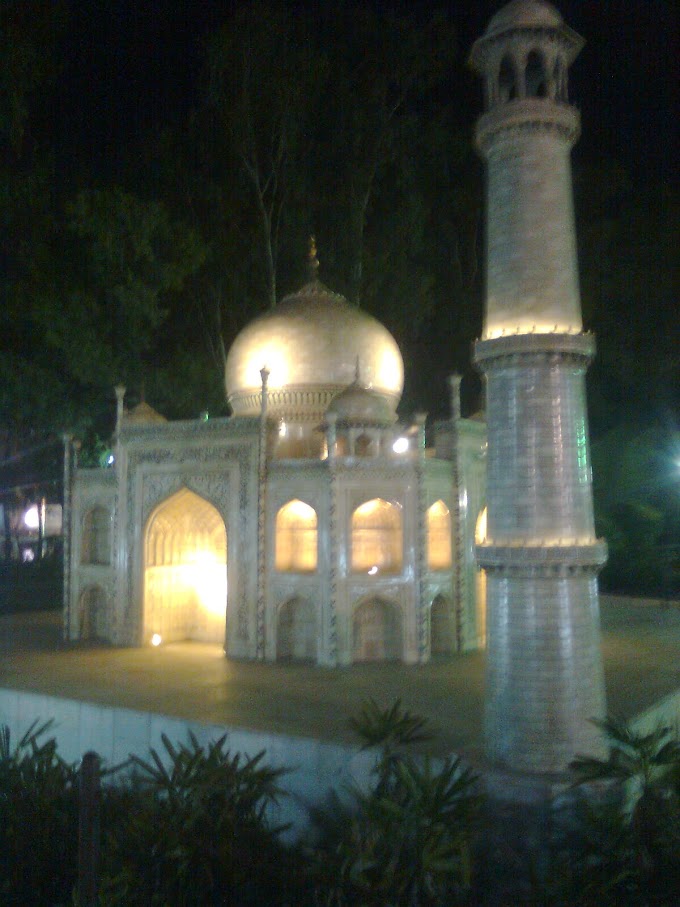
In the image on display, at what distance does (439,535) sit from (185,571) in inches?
193

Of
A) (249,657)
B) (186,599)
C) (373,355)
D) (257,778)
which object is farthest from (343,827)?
(373,355)

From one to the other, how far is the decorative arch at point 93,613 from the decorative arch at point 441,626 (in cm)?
615

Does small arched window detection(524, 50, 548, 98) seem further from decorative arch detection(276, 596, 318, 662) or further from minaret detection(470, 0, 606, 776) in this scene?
decorative arch detection(276, 596, 318, 662)

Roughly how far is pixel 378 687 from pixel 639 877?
5797mm

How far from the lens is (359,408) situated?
47.1 ft

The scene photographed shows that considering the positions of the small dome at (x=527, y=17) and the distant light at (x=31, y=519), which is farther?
the distant light at (x=31, y=519)

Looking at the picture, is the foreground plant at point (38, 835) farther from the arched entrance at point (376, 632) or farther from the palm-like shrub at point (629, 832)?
the arched entrance at point (376, 632)

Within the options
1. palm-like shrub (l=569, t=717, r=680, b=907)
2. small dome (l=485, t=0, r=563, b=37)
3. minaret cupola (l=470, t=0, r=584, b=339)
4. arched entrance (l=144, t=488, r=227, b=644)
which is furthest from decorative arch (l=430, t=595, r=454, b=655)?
small dome (l=485, t=0, r=563, b=37)

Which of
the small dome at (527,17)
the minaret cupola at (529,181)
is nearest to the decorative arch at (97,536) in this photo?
the minaret cupola at (529,181)

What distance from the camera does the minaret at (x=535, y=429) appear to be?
722 centimetres

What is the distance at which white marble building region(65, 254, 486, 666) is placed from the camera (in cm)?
1340

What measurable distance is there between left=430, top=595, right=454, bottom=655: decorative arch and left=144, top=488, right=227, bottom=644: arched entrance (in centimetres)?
380

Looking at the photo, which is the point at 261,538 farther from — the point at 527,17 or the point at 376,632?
the point at 527,17

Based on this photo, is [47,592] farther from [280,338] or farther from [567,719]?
[567,719]
